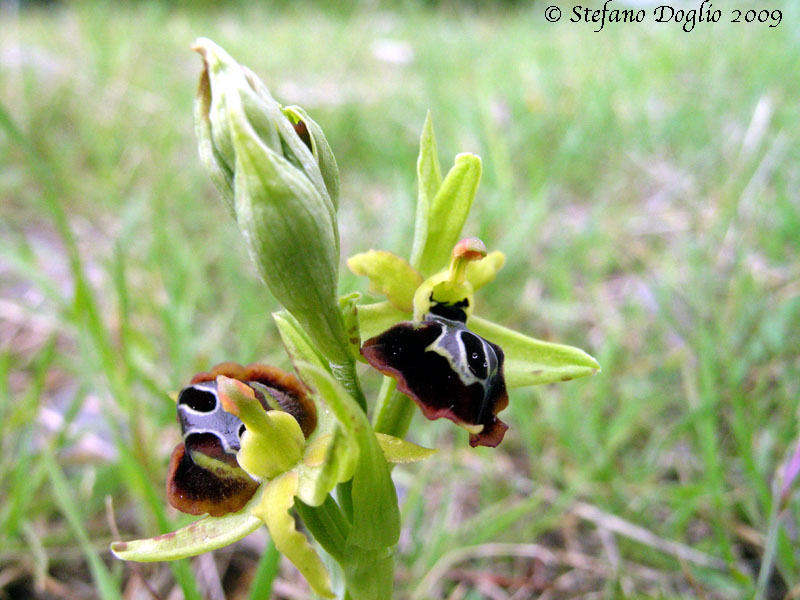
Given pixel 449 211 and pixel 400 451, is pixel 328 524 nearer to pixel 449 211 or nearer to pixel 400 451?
pixel 400 451

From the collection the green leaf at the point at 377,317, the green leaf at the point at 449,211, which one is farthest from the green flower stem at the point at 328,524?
the green leaf at the point at 449,211

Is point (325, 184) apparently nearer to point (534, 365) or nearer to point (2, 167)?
point (534, 365)

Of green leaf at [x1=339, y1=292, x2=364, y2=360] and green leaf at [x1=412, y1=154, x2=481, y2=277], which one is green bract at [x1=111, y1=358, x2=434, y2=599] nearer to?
green leaf at [x1=339, y1=292, x2=364, y2=360]

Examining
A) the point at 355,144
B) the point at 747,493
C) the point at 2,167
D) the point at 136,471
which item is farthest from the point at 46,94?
the point at 747,493

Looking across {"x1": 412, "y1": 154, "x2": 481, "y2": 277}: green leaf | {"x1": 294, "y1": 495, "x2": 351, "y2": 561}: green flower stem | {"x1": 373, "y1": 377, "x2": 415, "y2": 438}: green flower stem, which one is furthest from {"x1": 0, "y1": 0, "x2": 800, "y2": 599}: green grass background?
{"x1": 412, "y1": 154, "x2": 481, "y2": 277}: green leaf

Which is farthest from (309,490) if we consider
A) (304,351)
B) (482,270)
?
(482,270)

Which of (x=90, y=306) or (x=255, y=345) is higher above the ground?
(x=90, y=306)

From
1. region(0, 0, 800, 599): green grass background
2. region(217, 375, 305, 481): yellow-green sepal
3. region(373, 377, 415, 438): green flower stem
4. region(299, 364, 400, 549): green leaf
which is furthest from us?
region(0, 0, 800, 599): green grass background
